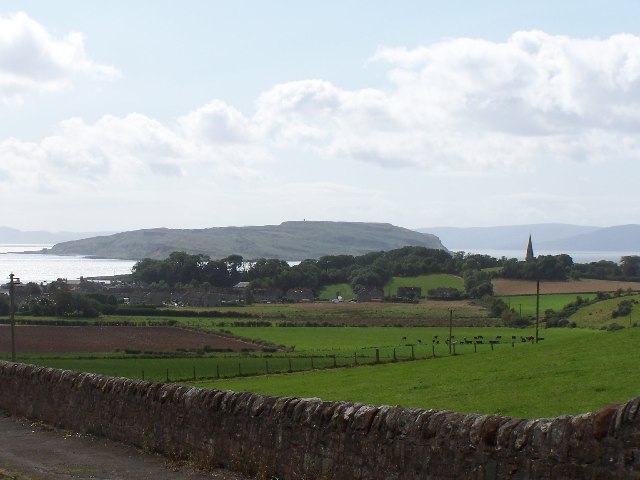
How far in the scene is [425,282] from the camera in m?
149

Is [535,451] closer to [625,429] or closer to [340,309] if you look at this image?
[625,429]

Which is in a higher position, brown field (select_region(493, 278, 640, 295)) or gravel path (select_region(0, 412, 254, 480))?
gravel path (select_region(0, 412, 254, 480))

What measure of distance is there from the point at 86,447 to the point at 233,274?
6215 inches

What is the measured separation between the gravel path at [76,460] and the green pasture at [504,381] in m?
10.0

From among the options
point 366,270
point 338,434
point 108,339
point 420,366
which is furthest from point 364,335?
point 366,270

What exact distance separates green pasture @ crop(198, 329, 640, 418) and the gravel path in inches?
394

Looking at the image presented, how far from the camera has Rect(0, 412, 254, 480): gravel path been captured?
11234mm

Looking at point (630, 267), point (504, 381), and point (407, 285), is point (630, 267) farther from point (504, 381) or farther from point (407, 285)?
point (504, 381)

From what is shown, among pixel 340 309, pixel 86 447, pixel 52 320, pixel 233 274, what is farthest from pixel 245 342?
pixel 233 274

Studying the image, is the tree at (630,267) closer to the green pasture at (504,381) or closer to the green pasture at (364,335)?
the green pasture at (364,335)

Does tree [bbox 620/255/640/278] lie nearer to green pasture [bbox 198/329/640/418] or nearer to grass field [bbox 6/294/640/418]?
grass field [bbox 6/294/640/418]

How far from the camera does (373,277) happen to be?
151 metres

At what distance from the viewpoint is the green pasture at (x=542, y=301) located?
104375 millimetres

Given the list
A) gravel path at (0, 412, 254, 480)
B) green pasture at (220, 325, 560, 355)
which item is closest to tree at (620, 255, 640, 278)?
green pasture at (220, 325, 560, 355)
